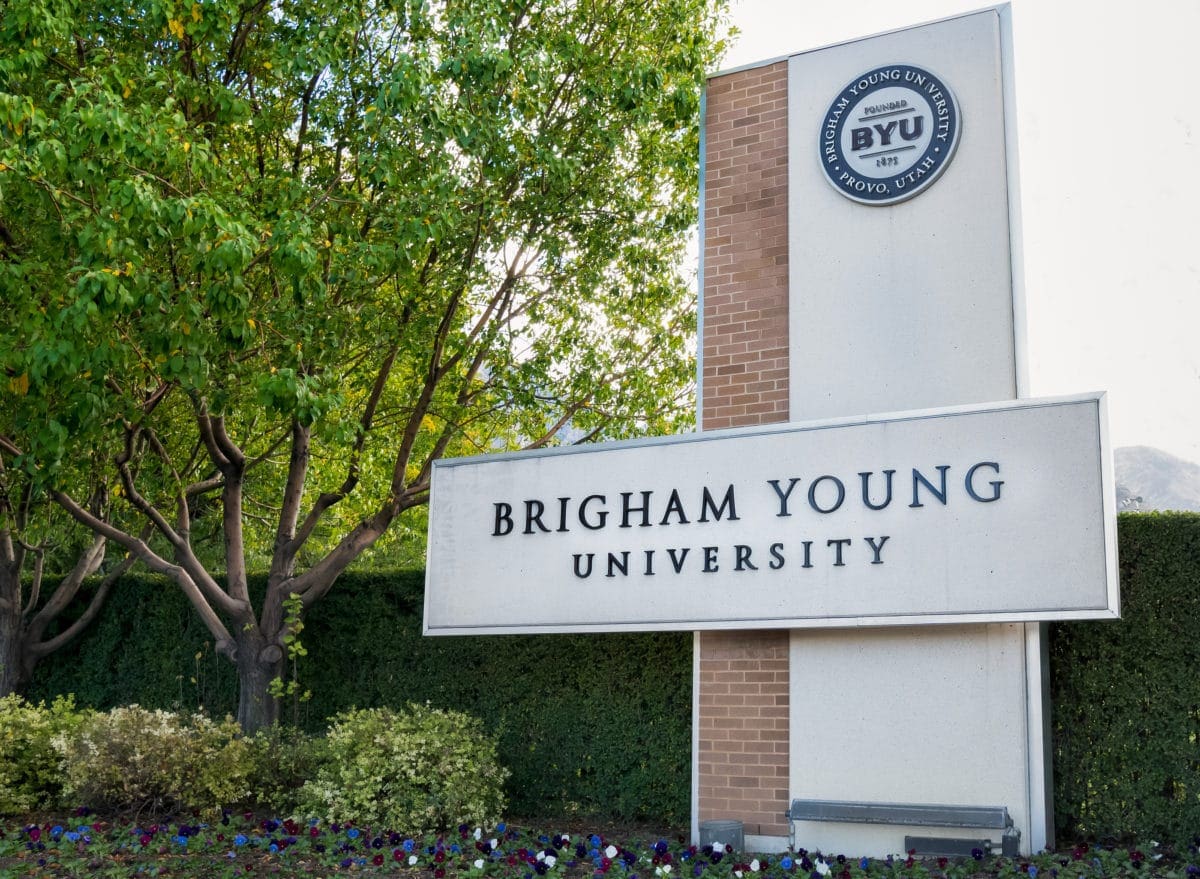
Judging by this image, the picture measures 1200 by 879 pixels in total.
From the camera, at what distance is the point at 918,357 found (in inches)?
308

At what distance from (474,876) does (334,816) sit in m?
2.01

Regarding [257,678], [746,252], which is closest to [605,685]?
[257,678]

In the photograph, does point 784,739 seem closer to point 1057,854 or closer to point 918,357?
point 1057,854

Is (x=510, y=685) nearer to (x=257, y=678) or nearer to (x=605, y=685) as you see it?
(x=605, y=685)

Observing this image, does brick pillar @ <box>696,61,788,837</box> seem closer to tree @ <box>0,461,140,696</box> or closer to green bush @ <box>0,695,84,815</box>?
green bush @ <box>0,695,84,815</box>

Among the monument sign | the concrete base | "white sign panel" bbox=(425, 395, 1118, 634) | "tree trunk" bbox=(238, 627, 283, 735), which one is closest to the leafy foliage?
the monument sign

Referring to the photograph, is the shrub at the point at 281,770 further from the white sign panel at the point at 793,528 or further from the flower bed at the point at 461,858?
the white sign panel at the point at 793,528

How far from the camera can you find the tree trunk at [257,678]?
1097cm

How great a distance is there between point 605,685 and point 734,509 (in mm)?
2456

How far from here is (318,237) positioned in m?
9.69

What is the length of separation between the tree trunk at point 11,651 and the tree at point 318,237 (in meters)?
2.27

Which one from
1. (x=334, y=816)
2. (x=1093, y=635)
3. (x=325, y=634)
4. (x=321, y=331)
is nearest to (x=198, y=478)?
(x=325, y=634)

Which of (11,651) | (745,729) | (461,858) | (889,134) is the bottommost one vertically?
(461,858)

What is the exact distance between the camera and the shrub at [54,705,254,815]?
8.91 m
